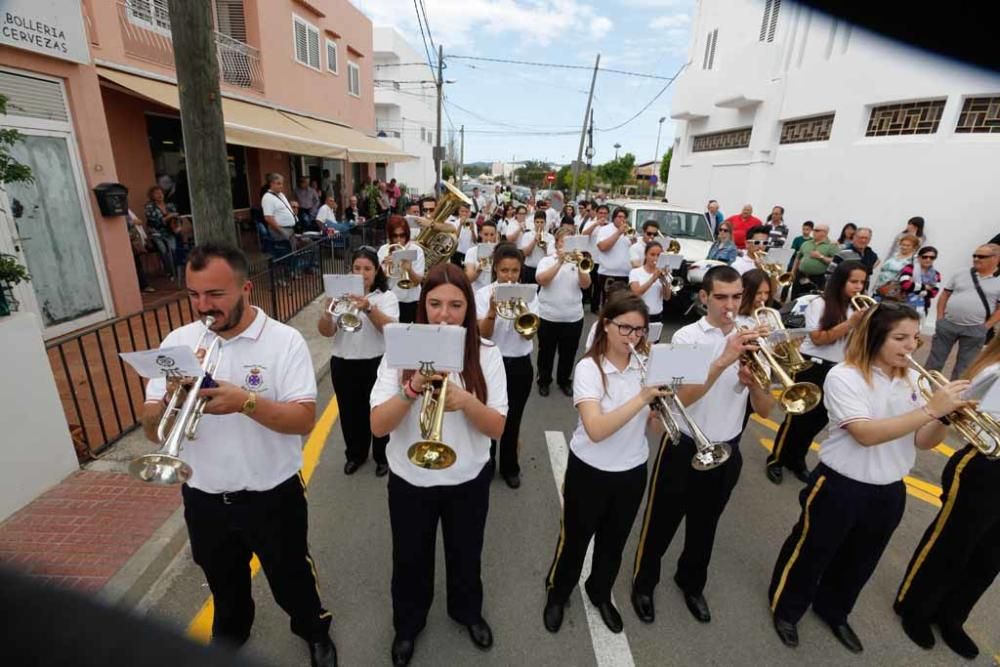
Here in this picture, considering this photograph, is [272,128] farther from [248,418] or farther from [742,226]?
[248,418]

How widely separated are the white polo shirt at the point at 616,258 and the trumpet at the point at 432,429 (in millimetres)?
5998

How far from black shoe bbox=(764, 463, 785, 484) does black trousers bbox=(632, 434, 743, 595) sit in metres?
1.88

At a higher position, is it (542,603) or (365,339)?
(365,339)

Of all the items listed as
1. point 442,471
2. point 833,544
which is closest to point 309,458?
point 442,471

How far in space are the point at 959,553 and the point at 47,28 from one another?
32.7 feet

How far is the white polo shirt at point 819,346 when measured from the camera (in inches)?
170

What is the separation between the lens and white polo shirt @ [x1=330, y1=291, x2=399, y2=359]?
3.98 metres

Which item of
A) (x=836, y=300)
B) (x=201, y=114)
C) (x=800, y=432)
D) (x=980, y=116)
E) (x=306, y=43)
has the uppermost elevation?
(x=306, y=43)

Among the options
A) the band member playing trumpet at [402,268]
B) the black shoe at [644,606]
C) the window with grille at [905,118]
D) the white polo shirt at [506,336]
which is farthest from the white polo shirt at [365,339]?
the window with grille at [905,118]

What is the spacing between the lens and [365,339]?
3996mm

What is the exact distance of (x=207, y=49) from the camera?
416 cm

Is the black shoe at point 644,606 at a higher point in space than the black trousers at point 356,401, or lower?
lower

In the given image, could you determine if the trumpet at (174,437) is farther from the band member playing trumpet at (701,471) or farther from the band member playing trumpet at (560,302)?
the band member playing trumpet at (560,302)

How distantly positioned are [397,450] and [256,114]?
42.1ft
